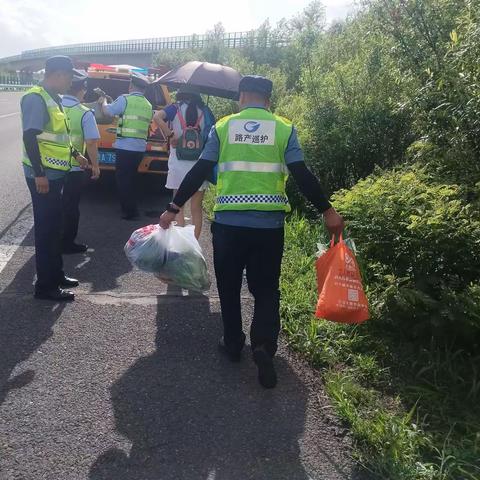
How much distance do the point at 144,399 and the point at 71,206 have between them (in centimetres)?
328

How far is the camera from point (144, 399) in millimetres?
3236

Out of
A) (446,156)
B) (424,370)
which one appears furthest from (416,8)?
(424,370)

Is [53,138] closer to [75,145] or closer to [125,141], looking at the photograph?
[75,145]

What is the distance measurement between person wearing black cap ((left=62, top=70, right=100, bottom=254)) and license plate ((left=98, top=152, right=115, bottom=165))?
6.91 ft

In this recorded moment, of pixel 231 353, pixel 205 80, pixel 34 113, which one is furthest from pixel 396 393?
pixel 205 80

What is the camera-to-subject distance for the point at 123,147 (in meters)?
7.30

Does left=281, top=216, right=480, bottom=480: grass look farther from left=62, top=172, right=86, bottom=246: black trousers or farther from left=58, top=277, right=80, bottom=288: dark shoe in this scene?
left=62, top=172, right=86, bottom=246: black trousers

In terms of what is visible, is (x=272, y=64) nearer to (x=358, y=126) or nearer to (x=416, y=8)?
(x=358, y=126)

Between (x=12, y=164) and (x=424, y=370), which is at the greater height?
(x=424, y=370)

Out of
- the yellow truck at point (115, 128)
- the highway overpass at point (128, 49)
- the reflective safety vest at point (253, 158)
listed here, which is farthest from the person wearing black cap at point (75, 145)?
the highway overpass at point (128, 49)

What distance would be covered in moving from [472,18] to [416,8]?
109cm

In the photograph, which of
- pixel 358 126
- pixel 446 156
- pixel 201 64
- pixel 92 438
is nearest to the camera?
pixel 92 438

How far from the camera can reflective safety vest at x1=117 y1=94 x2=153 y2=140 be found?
22.9 ft

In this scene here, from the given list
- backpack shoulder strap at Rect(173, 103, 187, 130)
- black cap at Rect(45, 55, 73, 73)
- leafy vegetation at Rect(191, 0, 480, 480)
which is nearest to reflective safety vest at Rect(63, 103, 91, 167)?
backpack shoulder strap at Rect(173, 103, 187, 130)
